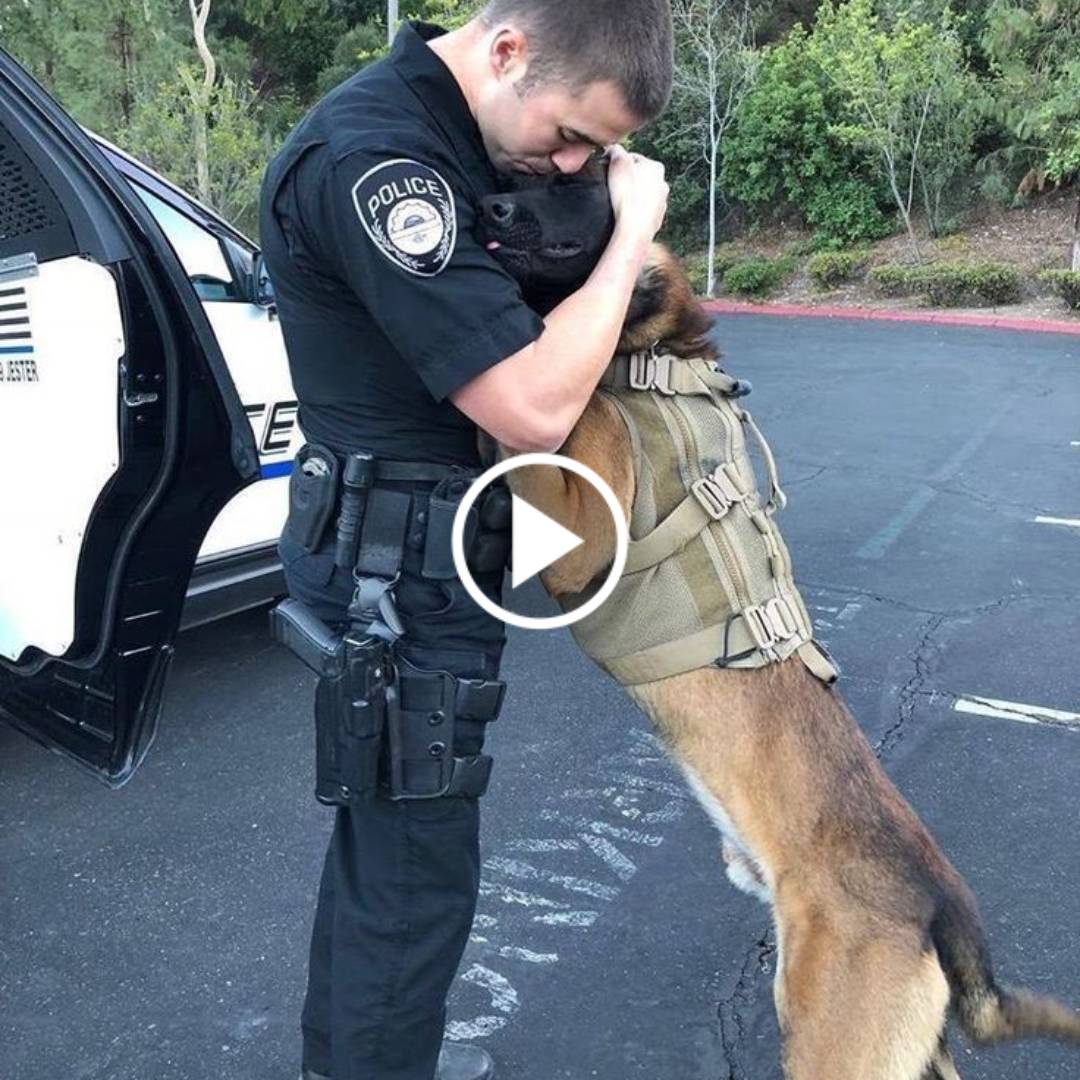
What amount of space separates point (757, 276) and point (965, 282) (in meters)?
3.43

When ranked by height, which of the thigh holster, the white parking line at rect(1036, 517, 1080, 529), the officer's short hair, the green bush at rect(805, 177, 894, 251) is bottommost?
the white parking line at rect(1036, 517, 1080, 529)

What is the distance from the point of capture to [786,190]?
20.4 m

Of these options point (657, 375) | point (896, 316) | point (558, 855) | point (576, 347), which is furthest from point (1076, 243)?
point (576, 347)

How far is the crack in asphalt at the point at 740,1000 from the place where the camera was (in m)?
2.38

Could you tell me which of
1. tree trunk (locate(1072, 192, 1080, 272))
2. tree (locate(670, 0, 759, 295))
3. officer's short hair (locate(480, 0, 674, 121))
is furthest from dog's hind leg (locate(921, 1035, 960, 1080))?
tree (locate(670, 0, 759, 295))

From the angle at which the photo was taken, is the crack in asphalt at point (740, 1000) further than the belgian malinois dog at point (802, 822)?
Yes

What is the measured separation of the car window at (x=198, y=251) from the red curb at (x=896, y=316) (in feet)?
34.9

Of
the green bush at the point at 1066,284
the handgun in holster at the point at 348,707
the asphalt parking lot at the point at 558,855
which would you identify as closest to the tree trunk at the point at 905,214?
the green bush at the point at 1066,284

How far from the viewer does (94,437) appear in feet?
8.14

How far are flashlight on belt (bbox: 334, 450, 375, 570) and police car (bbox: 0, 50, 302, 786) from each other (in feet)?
2.76

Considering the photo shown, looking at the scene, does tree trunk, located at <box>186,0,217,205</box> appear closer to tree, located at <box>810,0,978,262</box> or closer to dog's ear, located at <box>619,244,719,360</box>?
tree, located at <box>810,0,978,262</box>

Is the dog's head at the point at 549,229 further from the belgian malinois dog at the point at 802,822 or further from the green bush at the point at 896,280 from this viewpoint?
the green bush at the point at 896,280

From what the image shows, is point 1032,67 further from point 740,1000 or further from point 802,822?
point 802,822

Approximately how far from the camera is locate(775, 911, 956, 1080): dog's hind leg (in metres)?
1.65
